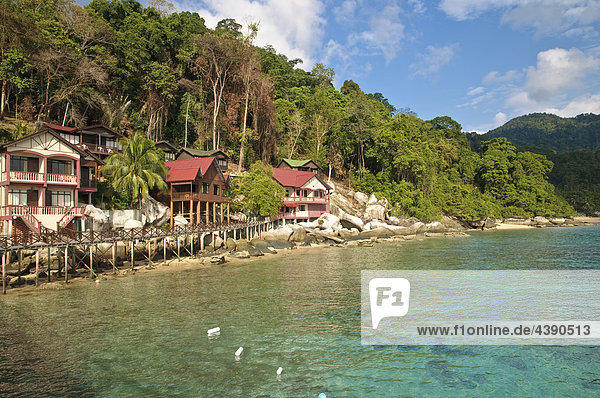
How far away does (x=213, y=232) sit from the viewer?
3722 cm

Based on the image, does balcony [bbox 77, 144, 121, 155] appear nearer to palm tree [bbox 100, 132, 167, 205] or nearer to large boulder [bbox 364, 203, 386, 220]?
palm tree [bbox 100, 132, 167, 205]

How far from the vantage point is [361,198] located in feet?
221

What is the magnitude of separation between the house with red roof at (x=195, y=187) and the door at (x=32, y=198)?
12036mm

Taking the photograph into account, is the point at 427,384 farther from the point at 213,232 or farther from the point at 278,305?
the point at 213,232

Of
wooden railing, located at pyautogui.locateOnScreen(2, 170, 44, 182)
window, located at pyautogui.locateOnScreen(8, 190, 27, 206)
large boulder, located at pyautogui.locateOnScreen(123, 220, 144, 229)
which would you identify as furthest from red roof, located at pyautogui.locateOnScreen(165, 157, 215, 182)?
window, located at pyautogui.locateOnScreen(8, 190, 27, 206)

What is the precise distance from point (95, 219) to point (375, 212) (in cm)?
4384

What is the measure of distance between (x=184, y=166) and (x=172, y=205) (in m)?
4.45

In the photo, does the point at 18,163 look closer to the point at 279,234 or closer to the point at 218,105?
the point at 279,234

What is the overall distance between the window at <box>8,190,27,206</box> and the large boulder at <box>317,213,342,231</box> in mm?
33996

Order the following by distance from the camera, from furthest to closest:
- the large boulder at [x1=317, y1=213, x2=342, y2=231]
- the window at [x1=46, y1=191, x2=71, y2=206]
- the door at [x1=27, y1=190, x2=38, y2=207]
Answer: the large boulder at [x1=317, y1=213, x2=342, y2=231], the window at [x1=46, y1=191, x2=71, y2=206], the door at [x1=27, y1=190, x2=38, y2=207]

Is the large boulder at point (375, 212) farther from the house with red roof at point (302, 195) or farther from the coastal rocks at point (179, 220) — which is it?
the coastal rocks at point (179, 220)

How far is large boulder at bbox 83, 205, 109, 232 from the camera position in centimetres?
3043

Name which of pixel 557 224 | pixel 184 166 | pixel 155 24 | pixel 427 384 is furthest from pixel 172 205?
pixel 557 224

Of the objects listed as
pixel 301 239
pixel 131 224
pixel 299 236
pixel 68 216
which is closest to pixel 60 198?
pixel 68 216
